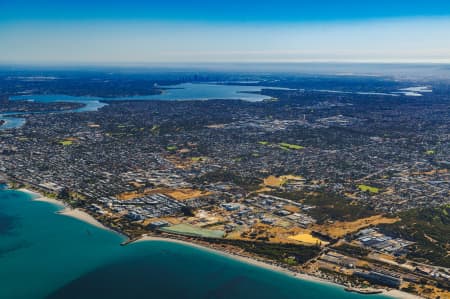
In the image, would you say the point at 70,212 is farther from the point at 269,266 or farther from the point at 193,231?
the point at 269,266

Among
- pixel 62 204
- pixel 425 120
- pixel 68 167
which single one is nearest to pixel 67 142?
pixel 68 167

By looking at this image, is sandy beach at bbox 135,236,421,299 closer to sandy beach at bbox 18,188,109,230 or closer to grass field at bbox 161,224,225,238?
grass field at bbox 161,224,225,238

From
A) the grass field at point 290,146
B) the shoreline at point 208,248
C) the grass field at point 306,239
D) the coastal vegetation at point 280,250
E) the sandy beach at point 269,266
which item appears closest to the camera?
the sandy beach at point 269,266

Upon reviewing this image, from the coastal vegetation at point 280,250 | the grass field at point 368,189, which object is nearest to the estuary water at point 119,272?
the coastal vegetation at point 280,250

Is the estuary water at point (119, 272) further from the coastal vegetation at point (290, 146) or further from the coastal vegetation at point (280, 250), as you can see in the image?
the coastal vegetation at point (290, 146)

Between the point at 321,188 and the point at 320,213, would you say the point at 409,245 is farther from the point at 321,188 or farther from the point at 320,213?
the point at 321,188

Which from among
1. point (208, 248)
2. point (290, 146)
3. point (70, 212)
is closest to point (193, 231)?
point (208, 248)
